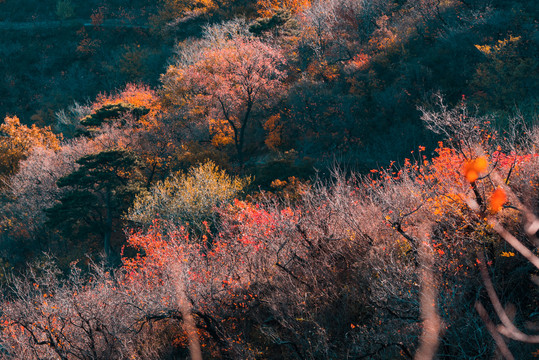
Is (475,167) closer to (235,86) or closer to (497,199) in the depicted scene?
(497,199)

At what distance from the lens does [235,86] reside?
110ft

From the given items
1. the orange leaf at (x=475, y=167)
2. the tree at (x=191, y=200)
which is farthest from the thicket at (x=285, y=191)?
the tree at (x=191, y=200)

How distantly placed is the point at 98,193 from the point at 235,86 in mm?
14356

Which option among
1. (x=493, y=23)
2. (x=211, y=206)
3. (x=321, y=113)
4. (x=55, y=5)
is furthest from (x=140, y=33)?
(x=493, y=23)

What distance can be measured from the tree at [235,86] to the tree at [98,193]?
25.2ft

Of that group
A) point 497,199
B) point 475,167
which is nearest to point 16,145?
point 475,167

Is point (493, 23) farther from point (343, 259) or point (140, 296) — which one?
point (140, 296)

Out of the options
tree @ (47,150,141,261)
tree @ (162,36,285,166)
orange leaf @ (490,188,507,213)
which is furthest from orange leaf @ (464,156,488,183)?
tree @ (47,150,141,261)

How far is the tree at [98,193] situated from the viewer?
31.4m

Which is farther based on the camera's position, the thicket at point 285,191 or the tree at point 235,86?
the tree at point 235,86

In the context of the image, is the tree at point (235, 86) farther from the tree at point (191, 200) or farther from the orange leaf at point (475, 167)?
the orange leaf at point (475, 167)

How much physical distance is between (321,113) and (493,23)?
12.5 m

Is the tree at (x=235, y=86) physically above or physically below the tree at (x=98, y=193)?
above

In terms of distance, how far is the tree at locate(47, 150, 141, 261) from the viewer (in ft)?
103
